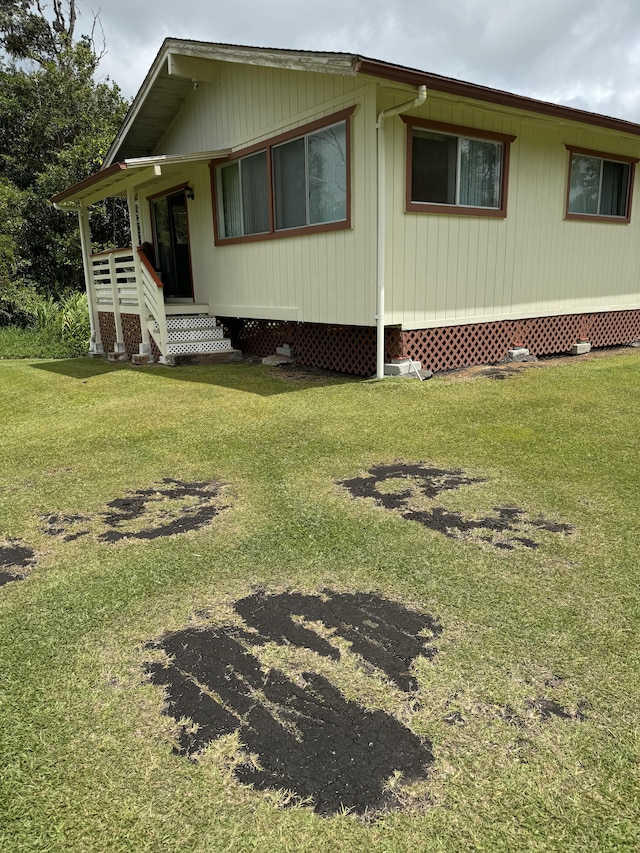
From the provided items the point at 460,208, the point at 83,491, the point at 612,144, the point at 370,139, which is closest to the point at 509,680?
the point at 83,491

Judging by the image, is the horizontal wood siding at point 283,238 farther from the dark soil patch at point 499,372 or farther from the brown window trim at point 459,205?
the dark soil patch at point 499,372

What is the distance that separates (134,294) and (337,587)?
30.6 ft

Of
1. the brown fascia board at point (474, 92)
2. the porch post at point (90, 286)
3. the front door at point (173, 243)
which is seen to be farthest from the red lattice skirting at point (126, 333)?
the brown fascia board at point (474, 92)

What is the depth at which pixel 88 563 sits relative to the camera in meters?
3.06

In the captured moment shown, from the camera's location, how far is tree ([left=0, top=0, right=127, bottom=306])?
17.4 metres

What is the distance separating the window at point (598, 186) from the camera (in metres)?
9.60

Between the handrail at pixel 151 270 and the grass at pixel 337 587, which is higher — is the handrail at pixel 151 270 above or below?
above

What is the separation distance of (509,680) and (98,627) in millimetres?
1602

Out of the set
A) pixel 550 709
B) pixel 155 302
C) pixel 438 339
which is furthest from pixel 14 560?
pixel 155 302

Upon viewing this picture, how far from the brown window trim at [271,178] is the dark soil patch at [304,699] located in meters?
6.08

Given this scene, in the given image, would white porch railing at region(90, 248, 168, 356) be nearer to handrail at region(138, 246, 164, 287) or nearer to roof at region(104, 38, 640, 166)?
handrail at region(138, 246, 164, 287)

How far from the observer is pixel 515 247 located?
29.0ft

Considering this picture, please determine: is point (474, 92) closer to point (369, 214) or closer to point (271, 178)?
point (369, 214)

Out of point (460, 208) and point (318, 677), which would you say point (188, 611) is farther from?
point (460, 208)
